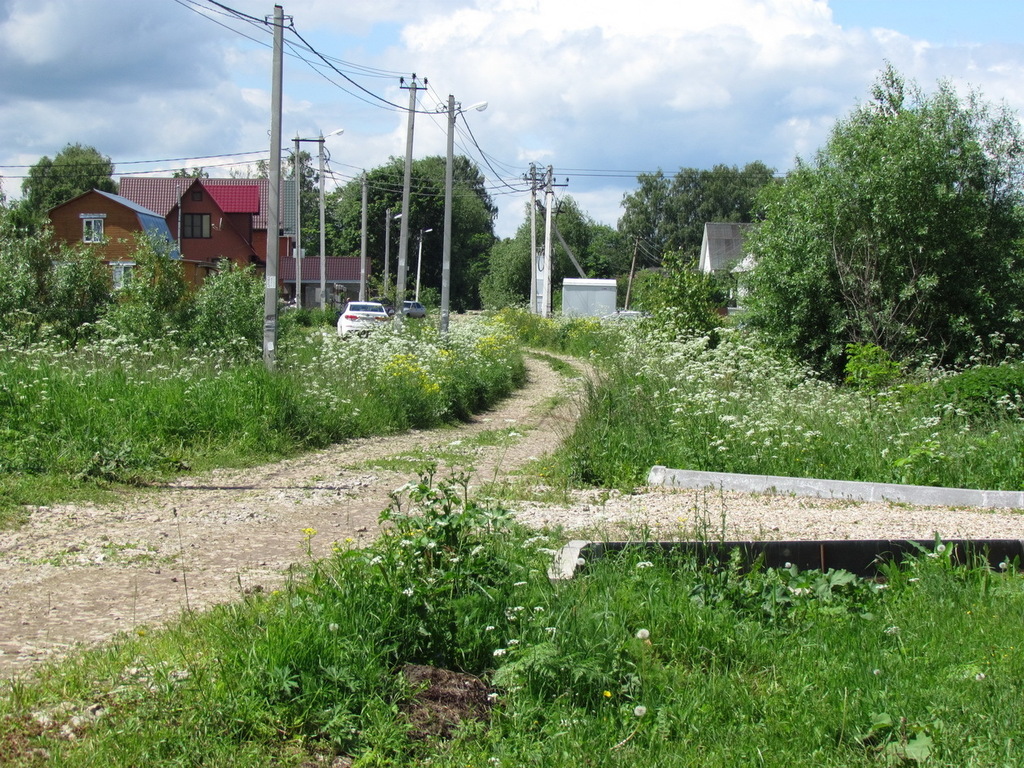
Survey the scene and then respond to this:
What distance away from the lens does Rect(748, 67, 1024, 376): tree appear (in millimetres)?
18531

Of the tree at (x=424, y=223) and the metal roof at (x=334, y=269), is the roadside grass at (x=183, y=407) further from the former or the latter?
the tree at (x=424, y=223)

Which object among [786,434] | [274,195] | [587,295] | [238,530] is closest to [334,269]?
[587,295]

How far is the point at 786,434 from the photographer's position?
1007 centimetres

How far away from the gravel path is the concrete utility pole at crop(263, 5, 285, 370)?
469 cm

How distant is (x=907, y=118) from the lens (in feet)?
61.5

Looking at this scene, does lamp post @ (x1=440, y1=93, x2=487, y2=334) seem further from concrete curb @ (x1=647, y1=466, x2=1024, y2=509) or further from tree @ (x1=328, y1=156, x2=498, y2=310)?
tree @ (x1=328, y1=156, x2=498, y2=310)

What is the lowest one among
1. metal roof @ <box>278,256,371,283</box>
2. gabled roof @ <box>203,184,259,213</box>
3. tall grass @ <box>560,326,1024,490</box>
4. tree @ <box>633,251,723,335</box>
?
tall grass @ <box>560,326,1024,490</box>

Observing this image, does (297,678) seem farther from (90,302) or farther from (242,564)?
(90,302)

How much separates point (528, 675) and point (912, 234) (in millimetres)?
17297

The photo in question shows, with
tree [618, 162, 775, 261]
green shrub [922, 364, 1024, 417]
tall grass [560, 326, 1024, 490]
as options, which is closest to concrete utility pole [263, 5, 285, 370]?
tall grass [560, 326, 1024, 490]

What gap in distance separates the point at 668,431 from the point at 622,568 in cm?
529

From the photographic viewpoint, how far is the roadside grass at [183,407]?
8844 millimetres

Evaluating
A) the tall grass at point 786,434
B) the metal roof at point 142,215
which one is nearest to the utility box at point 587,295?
the metal roof at point 142,215

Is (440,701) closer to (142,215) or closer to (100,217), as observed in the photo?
(142,215)
